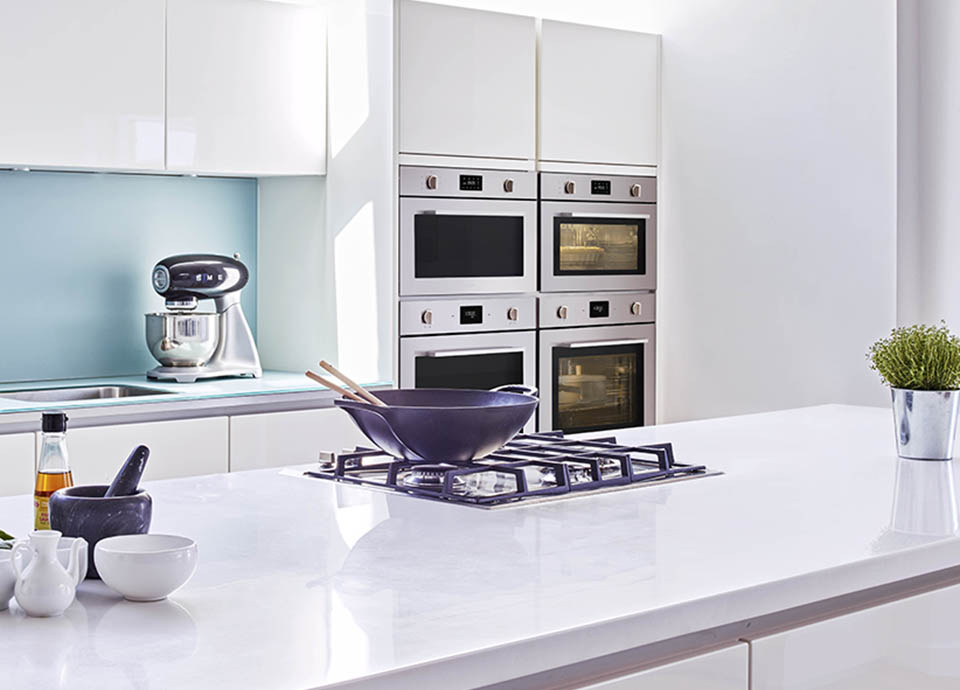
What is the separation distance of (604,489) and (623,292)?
2673 mm

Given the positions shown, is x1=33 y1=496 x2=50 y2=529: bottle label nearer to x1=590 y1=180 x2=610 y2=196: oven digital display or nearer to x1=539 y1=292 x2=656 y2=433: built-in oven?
x1=539 y1=292 x2=656 y2=433: built-in oven

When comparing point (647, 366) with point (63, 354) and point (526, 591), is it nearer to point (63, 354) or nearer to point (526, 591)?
point (63, 354)

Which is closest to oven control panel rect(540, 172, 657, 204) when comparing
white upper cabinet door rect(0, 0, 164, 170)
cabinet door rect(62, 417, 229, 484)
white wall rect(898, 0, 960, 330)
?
white wall rect(898, 0, 960, 330)

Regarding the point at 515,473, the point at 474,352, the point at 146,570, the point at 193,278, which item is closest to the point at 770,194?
the point at 474,352

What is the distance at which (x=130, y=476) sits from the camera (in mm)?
1348

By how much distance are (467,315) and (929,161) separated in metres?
1.56

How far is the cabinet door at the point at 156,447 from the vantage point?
310 centimetres

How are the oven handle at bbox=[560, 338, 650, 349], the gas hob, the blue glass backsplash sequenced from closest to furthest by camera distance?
1. the gas hob
2. the blue glass backsplash
3. the oven handle at bbox=[560, 338, 650, 349]

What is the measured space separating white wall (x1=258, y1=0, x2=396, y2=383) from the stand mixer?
28cm

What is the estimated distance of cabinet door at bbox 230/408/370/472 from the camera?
3406 millimetres

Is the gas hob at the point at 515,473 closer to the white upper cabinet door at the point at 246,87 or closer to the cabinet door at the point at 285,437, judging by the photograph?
the cabinet door at the point at 285,437

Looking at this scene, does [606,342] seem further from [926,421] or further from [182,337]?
[926,421]

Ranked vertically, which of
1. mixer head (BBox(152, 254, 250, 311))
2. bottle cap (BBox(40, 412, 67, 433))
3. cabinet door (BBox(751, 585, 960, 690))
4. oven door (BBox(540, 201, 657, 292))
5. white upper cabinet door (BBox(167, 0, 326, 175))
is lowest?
cabinet door (BBox(751, 585, 960, 690))

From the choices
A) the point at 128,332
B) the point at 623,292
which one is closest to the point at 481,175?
the point at 623,292
